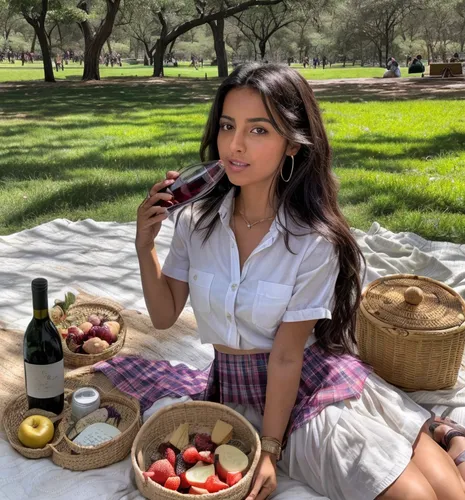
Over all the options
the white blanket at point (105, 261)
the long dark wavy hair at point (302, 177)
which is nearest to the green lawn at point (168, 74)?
the white blanket at point (105, 261)

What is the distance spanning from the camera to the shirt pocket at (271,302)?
2270 millimetres

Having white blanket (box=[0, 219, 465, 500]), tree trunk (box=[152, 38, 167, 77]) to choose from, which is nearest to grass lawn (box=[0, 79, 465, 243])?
white blanket (box=[0, 219, 465, 500])

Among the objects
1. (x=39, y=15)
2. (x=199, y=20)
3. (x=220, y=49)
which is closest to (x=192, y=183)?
(x=39, y=15)

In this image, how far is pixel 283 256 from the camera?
7.59 feet

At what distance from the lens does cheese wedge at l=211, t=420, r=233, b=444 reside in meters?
2.28

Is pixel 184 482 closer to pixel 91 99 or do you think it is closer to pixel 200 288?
pixel 200 288

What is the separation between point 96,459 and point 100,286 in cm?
199

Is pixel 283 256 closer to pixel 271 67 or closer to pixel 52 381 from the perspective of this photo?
pixel 271 67

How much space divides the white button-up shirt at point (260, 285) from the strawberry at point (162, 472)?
505 millimetres

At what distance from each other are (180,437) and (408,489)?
0.84m

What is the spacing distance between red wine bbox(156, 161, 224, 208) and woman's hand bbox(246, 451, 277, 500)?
3.14 ft

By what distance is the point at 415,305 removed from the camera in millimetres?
2930

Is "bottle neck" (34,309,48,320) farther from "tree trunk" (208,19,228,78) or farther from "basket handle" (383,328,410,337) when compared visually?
"tree trunk" (208,19,228,78)

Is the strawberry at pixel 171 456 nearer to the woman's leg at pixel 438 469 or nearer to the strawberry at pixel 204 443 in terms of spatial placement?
the strawberry at pixel 204 443
